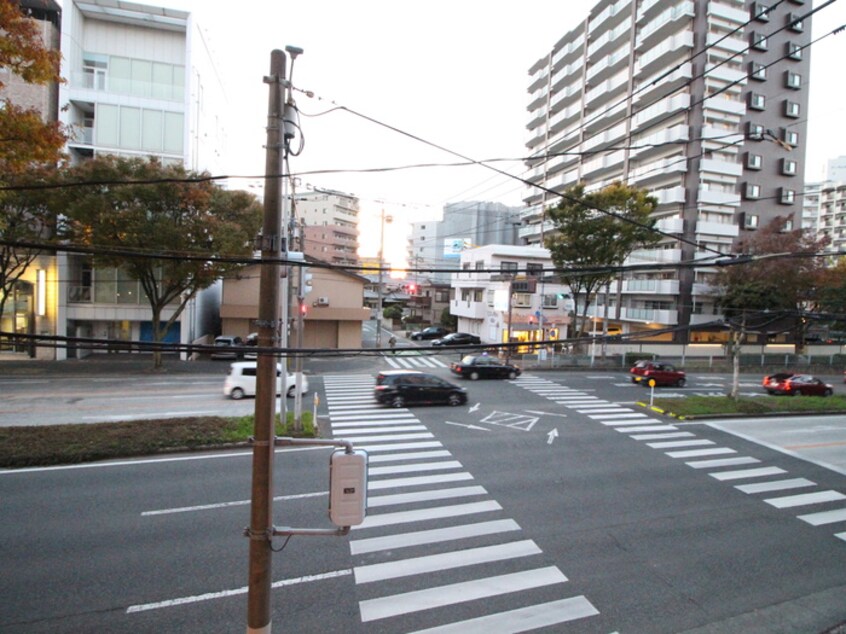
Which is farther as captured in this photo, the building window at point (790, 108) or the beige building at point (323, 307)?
the building window at point (790, 108)

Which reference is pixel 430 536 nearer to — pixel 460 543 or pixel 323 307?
pixel 460 543

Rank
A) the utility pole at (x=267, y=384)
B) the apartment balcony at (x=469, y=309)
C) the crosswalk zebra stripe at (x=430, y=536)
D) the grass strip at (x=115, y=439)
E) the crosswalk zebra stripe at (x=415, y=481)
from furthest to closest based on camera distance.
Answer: the apartment balcony at (x=469, y=309) → the grass strip at (x=115, y=439) → the crosswalk zebra stripe at (x=415, y=481) → the crosswalk zebra stripe at (x=430, y=536) → the utility pole at (x=267, y=384)

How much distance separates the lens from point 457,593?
7.07 meters

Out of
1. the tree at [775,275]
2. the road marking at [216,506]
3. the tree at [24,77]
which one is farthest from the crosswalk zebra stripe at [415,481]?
the tree at [775,275]

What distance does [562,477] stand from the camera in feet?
39.8

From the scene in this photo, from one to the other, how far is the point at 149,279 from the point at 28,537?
20.3 m

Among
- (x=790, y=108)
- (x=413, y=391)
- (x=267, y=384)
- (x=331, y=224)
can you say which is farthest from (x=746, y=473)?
(x=331, y=224)

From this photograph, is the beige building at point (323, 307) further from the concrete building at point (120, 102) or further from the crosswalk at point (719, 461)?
the crosswalk at point (719, 461)

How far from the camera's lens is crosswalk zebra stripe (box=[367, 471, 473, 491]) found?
11.2 meters

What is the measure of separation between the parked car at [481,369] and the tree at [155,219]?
13.6 meters

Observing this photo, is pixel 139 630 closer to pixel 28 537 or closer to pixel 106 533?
pixel 106 533

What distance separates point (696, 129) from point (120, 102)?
4146 cm

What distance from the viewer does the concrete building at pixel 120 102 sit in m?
28.8

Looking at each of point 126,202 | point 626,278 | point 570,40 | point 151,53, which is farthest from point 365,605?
point 570,40
